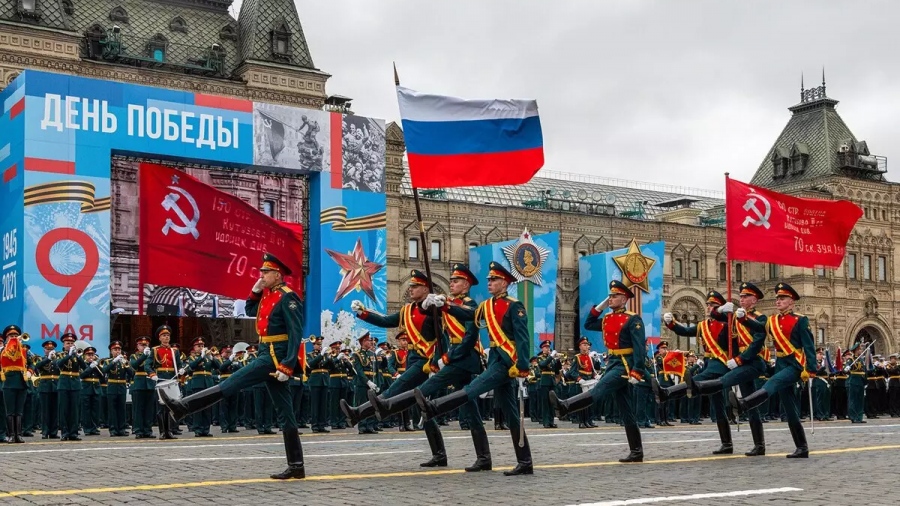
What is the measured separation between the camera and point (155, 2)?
48.7 meters

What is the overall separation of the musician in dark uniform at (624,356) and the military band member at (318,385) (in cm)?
1075

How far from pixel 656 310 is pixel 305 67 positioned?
1853 cm

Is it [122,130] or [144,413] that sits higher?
[122,130]

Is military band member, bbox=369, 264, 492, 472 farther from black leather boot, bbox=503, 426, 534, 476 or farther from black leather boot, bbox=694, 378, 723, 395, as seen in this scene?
black leather boot, bbox=694, 378, 723, 395

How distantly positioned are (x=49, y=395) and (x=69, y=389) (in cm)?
46

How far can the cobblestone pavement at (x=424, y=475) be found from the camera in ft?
29.9

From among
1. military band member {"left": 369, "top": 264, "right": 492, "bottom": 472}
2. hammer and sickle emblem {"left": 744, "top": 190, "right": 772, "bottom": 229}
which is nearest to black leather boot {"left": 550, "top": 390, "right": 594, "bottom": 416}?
military band member {"left": 369, "top": 264, "right": 492, "bottom": 472}

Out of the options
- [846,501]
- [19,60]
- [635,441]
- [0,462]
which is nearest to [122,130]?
[19,60]

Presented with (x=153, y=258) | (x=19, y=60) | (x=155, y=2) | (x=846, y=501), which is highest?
(x=155, y=2)

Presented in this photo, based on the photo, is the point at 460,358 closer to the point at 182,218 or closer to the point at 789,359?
the point at 789,359

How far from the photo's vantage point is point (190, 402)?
10.2 metres

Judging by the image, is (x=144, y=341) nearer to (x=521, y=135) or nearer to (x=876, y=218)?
(x=521, y=135)

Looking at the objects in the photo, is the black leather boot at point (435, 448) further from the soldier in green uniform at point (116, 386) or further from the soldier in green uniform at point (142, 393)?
the soldier in green uniform at point (116, 386)

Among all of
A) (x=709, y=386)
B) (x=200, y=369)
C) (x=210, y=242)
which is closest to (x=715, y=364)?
(x=709, y=386)
